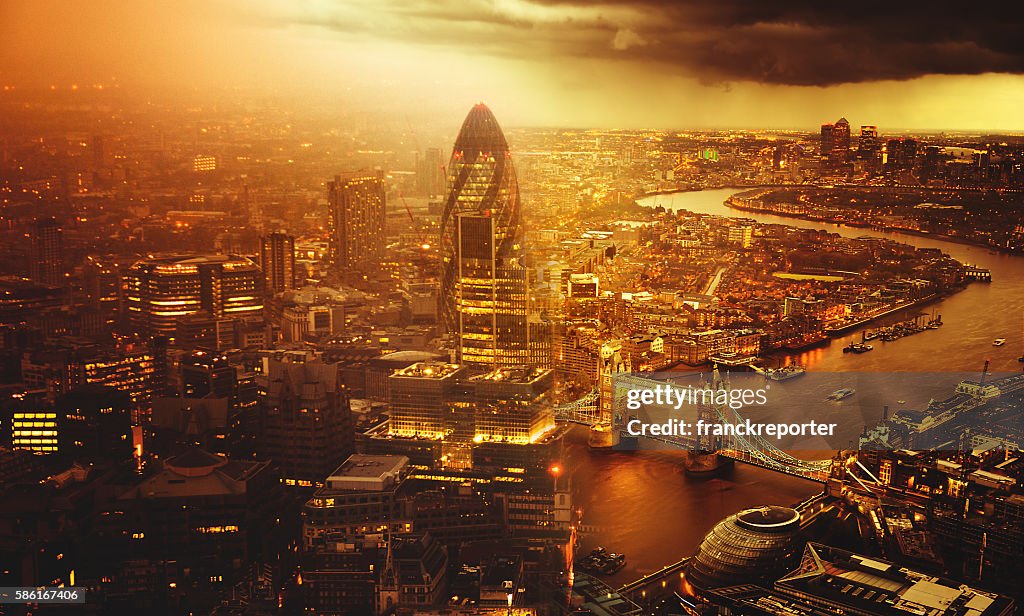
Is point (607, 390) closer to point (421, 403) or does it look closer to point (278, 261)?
point (421, 403)

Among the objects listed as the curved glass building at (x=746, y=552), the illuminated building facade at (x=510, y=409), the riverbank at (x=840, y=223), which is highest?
the riverbank at (x=840, y=223)

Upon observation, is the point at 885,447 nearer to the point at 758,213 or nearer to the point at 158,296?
the point at 758,213

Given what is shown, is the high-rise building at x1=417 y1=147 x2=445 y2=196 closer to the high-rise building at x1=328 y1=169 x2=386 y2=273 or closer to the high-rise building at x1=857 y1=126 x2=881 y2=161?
the high-rise building at x1=328 y1=169 x2=386 y2=273

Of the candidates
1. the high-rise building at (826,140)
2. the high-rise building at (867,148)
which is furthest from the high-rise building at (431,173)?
the high-rise building at (867,148)

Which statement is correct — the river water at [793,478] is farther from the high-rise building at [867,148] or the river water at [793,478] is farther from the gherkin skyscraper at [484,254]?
the gherkin skyscraper at [484,254]

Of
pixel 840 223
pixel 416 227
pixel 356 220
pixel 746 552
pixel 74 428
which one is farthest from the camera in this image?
pixel 356 220

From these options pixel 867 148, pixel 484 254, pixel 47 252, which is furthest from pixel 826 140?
pixel 47 252
